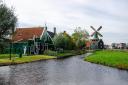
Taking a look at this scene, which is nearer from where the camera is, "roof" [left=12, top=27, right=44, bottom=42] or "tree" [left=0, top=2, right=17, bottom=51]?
"tree" [left=0, top=2, right=17, bottom=51]

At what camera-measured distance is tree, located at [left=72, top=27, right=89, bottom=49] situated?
446 ft

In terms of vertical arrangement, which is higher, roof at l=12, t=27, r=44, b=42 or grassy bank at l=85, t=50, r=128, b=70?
roof at l=12, t=27, r=44, b=42

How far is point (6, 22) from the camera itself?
43344mm

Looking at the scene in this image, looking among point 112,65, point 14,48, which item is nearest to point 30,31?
point 14,48

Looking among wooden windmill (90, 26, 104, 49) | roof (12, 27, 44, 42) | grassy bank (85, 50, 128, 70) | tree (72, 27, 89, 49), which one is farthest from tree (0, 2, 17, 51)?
wooden windmill (90, 26, 104, 49)

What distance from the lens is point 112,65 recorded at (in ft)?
164

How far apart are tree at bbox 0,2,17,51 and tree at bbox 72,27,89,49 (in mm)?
89044

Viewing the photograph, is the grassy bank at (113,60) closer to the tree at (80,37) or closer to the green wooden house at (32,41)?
the green wooden house at (32,41)

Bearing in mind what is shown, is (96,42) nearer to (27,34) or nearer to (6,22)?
(27,34)

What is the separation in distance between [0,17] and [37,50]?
145 feet

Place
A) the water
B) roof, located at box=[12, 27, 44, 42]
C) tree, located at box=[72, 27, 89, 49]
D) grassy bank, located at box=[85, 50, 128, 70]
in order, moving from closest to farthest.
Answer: the water
grassy bank, located at box=[85, 50, 128, 70]
roof, located at box=[12, 27, 44, 42]
tree, located at box=[72, 27, 89, 49]

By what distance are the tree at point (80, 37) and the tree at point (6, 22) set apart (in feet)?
292

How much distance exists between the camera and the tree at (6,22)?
4259 centimetres

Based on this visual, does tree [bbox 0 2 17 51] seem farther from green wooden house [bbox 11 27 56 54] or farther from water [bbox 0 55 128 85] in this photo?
green wooden house [bbox 11 27 56 54]
